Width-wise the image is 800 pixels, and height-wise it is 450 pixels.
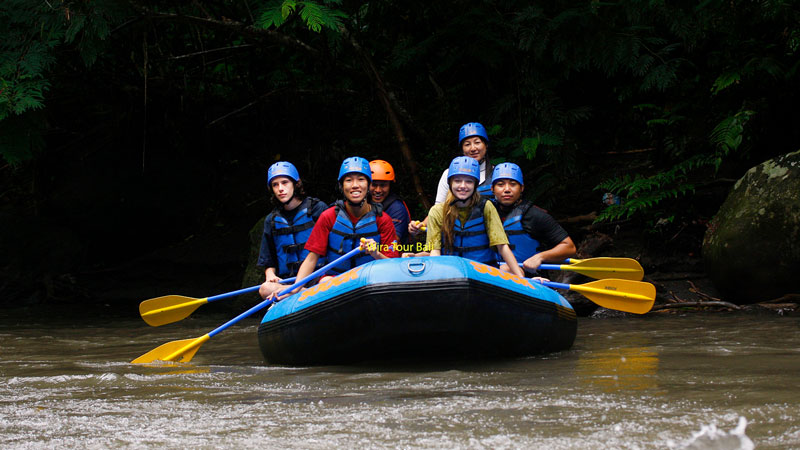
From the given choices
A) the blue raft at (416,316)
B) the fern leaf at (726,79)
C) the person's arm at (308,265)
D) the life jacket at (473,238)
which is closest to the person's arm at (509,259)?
the life jacket at (473,238)

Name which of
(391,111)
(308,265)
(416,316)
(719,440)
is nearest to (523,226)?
(308,265)

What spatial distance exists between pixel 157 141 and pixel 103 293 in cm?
237

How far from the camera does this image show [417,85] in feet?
30.7

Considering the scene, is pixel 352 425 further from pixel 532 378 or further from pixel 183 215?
pixel 183 215

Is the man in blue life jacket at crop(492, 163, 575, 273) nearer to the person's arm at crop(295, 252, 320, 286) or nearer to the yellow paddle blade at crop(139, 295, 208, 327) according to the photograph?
the person's arm at crop(295, 252, 320, 286)

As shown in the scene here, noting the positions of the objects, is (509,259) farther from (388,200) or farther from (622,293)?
(388,200)

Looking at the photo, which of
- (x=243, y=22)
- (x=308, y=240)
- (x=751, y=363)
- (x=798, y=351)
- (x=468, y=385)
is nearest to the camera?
(x=468, y=385)

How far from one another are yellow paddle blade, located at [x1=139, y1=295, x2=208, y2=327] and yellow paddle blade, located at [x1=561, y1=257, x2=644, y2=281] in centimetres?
289

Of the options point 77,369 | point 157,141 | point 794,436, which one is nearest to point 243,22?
point 157,141

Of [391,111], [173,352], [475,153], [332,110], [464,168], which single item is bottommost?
[173,352]

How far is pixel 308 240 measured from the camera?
5316 mm

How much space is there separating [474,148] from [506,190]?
70 centimetres

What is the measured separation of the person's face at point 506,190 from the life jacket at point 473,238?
32.1 inches

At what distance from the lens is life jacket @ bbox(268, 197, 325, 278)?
568cm
